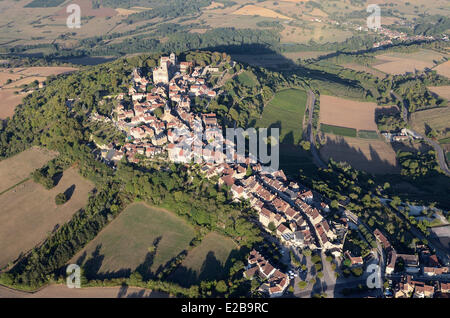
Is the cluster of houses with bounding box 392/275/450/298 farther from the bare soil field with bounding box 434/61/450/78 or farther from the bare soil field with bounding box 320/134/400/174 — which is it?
the bare soil field with bounding box 434/61/450/78

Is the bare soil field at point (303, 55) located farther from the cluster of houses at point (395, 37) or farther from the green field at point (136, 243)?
the green field at point (136, 243)

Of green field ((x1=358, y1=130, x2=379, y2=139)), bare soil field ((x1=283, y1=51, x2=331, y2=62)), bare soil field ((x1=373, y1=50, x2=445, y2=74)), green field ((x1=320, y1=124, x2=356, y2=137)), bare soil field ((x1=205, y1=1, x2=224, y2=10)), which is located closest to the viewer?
green field ((x1=358, y1=130, x2=379, y2=139))

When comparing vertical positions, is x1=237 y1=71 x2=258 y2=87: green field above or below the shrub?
above

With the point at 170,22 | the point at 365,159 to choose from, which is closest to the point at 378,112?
Answer: the point at 365,159

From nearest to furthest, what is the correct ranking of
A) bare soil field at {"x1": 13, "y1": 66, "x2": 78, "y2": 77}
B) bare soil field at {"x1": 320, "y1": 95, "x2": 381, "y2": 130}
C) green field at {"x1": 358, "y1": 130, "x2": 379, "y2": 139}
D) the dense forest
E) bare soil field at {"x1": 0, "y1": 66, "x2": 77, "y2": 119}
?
the dense forest → green field at {"x1": 358, "y1": 130, "x2": 379, "y2": 139} → bare soil field at {"x1": 320, "y1": 95, "x2": 381, "y2": 130} → bare soil field at {"x1": 0, "y1": 66, "x2": 77, "y2": 119} → bare soil field at {"x1": 13, "y1": 66, "x2": 78, "y2": 77}

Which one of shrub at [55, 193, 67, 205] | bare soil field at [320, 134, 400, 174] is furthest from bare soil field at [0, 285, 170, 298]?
bare soil field at [320, 134, 400, 174]

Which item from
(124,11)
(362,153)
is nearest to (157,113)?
(362,153)

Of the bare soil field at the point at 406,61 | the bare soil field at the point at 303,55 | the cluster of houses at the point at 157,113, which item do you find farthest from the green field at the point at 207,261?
the bare soil field at the point at 303,55
